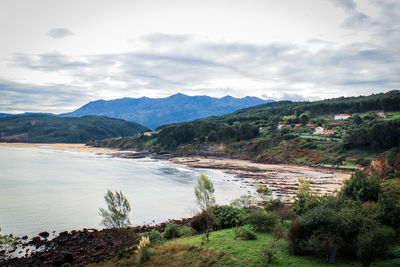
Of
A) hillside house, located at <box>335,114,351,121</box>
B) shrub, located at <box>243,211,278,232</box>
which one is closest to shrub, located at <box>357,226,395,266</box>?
shrub, located at <box>243,211,278,232</box>

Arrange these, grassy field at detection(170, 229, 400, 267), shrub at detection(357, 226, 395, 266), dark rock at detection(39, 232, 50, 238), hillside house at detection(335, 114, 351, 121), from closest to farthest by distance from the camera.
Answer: shrub at detection(357, 226, 395, 266) → grassy field at detection(170, 229, 400, 267) → dark rock at detection(39, 232, 50, 238) → hillside house at detection(335, 114, 351, 121)

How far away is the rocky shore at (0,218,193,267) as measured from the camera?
76.3 feet

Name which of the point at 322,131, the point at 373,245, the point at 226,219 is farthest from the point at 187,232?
the point at 322,131

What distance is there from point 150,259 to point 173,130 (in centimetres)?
13549

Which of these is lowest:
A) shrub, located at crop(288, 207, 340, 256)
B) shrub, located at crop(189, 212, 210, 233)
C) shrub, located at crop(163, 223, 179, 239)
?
shrub, located at crop(163, 223, 179, 239)

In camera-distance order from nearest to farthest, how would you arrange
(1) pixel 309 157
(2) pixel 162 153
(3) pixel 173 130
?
1. (1) pixel 309 157
2. (2) pixel 162 153
3. (3) pixel 173 130

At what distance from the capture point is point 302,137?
112 m

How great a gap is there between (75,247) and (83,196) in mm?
25065

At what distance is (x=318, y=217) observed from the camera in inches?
643

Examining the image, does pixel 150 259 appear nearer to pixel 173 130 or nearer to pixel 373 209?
pixel 373 209

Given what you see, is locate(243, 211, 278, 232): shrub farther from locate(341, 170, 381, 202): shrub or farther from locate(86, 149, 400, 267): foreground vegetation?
locate(341, 170, 381, 202): shrub

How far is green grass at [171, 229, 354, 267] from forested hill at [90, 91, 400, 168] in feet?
232

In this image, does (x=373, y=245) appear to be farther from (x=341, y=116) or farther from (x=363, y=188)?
(x=341, y=116)

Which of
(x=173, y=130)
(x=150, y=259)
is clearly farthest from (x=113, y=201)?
(x=173, y=130)
